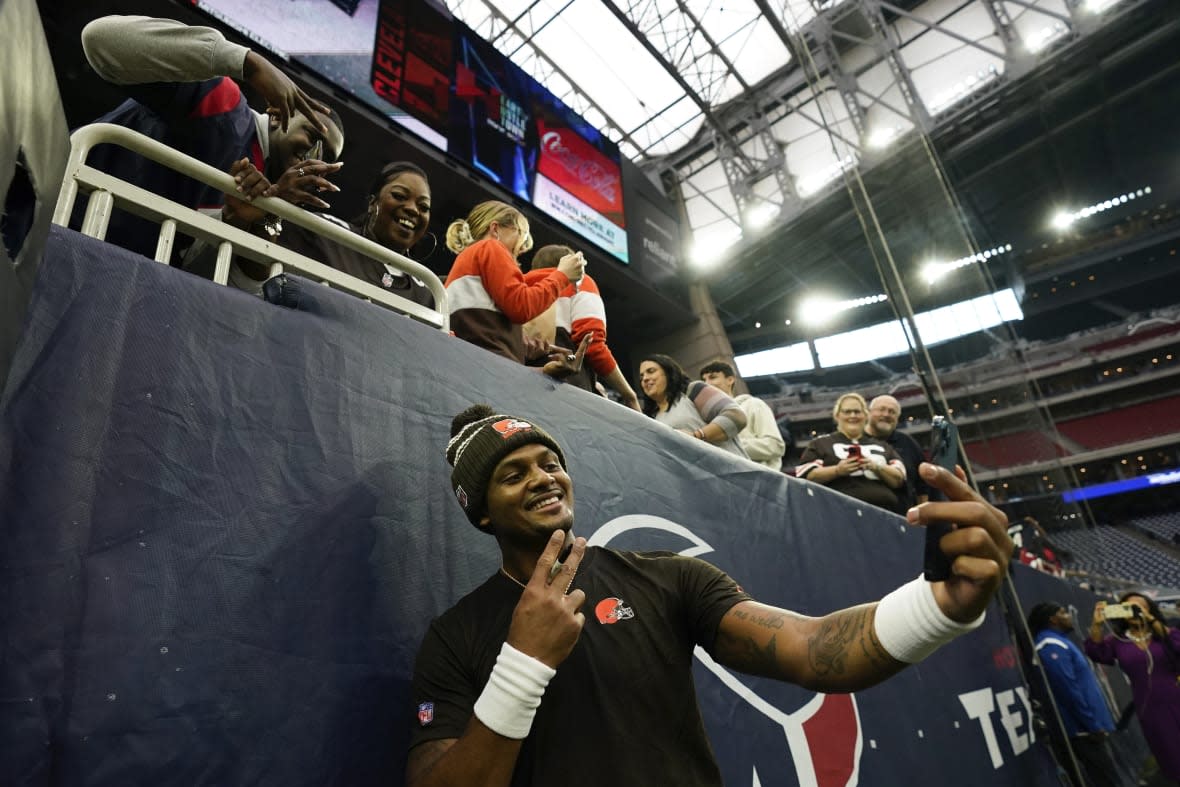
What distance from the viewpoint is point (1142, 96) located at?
1188 centimetres

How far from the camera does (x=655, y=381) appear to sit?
164 inches

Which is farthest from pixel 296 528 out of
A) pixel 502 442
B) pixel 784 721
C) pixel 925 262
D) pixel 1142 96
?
pixel 925 262

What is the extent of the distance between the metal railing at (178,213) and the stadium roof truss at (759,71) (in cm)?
1057

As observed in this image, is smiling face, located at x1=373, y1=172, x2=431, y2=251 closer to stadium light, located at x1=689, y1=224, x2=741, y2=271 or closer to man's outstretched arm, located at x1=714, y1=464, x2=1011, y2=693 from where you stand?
man's outstretched arm, located at x1=714, y1=464, x2=1011, y2=693

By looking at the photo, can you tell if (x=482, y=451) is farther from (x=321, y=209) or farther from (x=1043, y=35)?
(x=1043, y=35)

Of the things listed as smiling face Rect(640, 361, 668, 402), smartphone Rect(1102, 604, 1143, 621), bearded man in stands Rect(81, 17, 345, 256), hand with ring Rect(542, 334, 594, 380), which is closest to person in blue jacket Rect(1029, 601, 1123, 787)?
smartphone Rect(1102, 604, 1143, 621)

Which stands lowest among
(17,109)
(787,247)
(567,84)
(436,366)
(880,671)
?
(880,671)

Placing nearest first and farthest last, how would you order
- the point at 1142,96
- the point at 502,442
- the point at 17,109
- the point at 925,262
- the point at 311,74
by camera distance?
1. the point at 17,109
2. the point at 502,442
3. the point at 311,74
4. the point at 1142,96
5. the point at 925,262

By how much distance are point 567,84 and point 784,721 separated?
12910 millimetres

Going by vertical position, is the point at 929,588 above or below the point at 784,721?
above

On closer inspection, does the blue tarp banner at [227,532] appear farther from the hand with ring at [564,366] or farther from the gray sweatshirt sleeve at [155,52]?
the gray sweatshirt sleeve at [155,52]

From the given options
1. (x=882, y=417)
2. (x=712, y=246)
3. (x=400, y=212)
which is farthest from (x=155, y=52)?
(x=712, y=246)

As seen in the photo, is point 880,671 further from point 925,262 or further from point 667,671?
point 925,262

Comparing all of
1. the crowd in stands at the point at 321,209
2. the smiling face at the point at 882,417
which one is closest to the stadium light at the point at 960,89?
the smiling face at the point at 882,417
